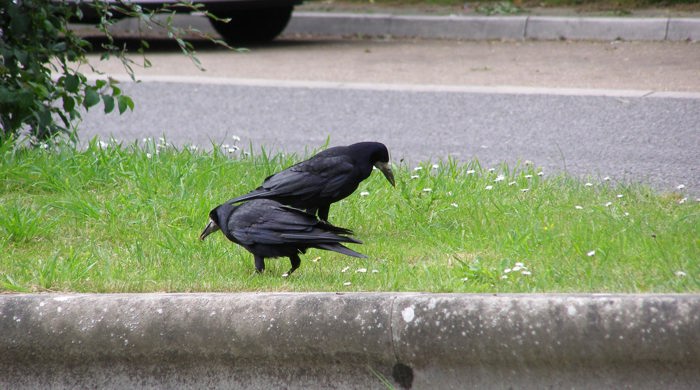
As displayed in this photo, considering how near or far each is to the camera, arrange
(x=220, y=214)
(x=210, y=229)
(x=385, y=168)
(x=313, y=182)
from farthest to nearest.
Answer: (x=385, y=168) → (x=313, y=182) → (x=210, y=229) → (x=220, y=214)

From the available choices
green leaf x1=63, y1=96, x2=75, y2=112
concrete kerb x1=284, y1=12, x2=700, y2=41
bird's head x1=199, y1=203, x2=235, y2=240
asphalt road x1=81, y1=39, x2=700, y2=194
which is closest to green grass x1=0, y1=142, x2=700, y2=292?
bird's head x1=199, y1=203, x2=235, y2=240

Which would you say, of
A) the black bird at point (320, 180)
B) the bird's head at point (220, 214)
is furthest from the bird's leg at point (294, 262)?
the black bird at point (320, 180)

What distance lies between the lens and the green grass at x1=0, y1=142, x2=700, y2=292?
348cm

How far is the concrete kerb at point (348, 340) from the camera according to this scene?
2.76 m

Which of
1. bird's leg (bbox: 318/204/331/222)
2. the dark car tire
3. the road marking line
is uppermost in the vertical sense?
bird's leg (bbox: 318/204/331/222)

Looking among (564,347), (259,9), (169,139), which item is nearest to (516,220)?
(564,347)

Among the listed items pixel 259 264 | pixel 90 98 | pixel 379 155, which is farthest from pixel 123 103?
pixel 259 264

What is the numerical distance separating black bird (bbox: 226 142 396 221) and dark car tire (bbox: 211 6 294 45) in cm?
782

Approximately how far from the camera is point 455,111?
736cm

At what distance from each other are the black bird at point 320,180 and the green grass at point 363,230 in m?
0.25

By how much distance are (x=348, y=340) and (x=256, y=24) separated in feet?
30.8

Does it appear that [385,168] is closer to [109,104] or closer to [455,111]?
[109,104]

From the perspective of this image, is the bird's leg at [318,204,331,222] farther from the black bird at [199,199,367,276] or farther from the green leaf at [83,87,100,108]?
the green leaf at [83,87,100,108]

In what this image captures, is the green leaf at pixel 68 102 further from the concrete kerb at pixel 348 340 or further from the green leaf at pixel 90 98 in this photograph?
the concrete kerb at pixel 348 340
